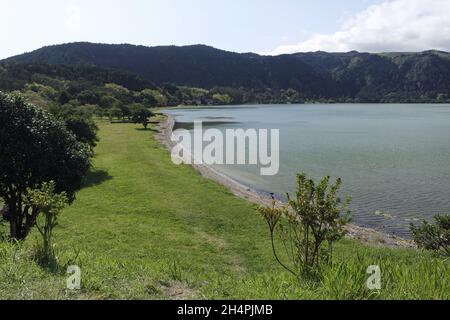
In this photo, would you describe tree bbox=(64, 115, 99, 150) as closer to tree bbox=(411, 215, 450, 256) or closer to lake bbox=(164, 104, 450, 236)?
lake bbox=(164, 104, 450, 236)

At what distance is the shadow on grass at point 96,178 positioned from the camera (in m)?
40.7

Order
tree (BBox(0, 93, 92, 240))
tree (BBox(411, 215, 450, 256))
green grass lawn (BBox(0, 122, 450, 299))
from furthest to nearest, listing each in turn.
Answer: tree (BBox(411, 215, 450, 256)), tree (BBox(0, 93, 92, 240)), green grass lawn (BBox(0, 122, 450, 299))

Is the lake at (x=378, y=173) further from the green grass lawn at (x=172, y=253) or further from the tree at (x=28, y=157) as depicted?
the tree at (x=28, y=157)

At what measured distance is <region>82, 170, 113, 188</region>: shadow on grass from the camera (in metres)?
40.7

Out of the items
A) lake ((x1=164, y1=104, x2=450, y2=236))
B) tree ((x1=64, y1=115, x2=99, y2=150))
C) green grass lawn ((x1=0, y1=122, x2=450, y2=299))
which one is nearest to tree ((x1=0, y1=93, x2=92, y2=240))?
green grass lawn ((x1=0, y1=122, x2=450, y2=299))

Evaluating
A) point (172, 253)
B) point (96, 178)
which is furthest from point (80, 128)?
point (172, 253)

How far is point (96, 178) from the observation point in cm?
4334

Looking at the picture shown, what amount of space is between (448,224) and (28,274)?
20372 millimetres

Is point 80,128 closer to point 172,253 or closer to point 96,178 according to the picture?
point 96,178

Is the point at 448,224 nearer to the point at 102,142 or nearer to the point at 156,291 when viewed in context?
the point at 156,291

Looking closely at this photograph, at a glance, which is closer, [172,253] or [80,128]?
[172,253]

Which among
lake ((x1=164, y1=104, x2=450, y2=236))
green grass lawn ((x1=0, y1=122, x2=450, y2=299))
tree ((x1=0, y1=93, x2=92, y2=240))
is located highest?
tree ((x1=0, y1=93, x2=92, y2=240))

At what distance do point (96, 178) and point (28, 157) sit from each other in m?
24.2

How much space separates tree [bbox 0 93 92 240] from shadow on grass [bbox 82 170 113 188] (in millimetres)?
18938
